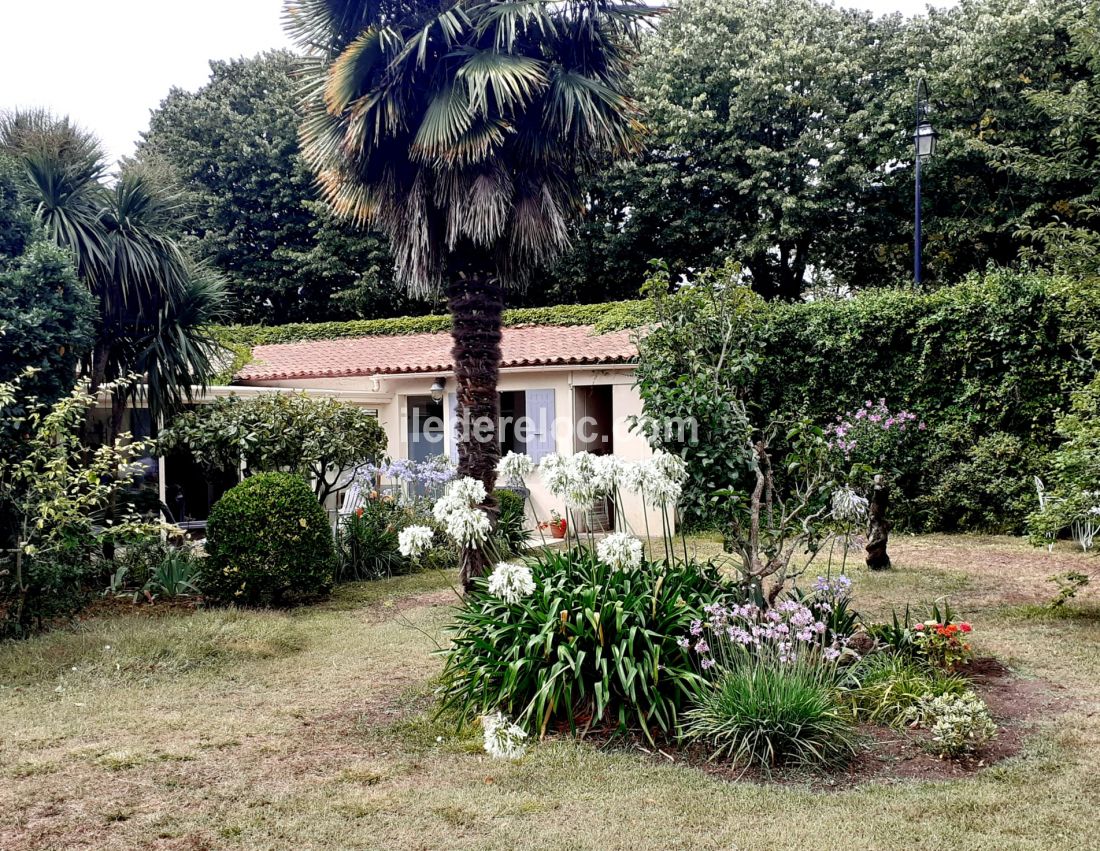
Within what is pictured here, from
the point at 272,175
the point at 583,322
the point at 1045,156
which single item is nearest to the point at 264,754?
the point at 583,322

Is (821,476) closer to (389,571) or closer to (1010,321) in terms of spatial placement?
(389,571)

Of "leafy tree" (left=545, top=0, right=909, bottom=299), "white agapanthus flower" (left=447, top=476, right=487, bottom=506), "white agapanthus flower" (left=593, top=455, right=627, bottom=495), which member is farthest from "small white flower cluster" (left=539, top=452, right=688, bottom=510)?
"leafy tree" (left=545, top=0, right=909, bottom=299)

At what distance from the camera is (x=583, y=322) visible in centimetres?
1991

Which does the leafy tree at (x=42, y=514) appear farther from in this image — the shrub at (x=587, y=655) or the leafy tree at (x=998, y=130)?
the leafy tree at (x=998, y=130)

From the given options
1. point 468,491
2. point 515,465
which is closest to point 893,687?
point 515,465

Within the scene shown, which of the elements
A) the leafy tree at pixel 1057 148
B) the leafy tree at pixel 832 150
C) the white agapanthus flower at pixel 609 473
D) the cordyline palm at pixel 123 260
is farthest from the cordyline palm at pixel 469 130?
the leafy tree at pixel 832 150

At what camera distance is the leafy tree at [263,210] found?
27047 millimetres

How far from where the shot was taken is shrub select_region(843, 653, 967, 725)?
219 inches

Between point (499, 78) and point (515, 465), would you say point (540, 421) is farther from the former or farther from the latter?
Result: point (515, 465)

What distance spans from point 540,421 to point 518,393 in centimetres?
77

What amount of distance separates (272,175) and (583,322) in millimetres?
12755

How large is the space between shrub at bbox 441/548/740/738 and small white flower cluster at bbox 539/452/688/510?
54 cm

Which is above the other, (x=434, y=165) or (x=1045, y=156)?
(x=1045, y=156)

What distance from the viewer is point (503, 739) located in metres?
5.10
